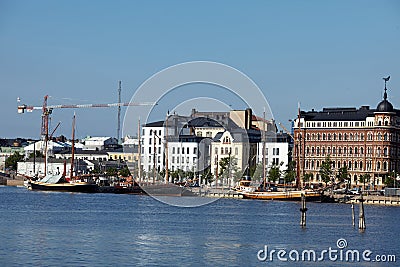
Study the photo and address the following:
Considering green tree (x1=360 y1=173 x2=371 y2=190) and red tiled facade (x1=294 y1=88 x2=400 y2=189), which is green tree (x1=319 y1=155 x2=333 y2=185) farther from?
green tree (x1=360 y1=173 x2=371 y2=190)

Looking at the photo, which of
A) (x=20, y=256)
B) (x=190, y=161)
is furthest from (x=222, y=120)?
(x=20, y=256)

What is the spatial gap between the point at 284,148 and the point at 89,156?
46936mm

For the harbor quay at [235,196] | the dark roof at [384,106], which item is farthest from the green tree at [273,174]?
the dark roof at [384,106]

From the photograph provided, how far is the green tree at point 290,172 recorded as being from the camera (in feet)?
363

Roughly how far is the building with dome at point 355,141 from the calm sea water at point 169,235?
43.2 m

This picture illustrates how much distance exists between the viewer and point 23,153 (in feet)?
591

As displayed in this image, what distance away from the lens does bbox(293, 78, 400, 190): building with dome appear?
111625mm

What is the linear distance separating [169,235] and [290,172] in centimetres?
6568

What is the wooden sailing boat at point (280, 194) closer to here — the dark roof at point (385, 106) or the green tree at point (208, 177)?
the green tree at point (208, 177)

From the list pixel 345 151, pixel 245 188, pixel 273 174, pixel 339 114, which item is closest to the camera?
pixel 245 188

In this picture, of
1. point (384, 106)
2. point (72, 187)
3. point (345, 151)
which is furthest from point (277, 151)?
point (72, 187)

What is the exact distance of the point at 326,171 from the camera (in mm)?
106312

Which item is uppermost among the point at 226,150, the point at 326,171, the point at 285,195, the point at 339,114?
the point at 339,114

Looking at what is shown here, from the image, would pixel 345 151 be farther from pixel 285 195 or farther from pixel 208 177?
pixel 285 195
